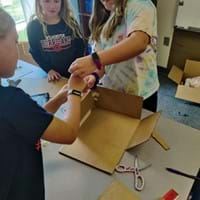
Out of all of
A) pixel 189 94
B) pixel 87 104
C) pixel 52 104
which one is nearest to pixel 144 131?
pixel 87 104

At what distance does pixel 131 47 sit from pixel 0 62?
0.48m

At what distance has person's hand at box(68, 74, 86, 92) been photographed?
0.88m

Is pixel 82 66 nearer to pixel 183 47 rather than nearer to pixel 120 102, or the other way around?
pixel 120 102

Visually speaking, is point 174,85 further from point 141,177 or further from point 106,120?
point 141,177

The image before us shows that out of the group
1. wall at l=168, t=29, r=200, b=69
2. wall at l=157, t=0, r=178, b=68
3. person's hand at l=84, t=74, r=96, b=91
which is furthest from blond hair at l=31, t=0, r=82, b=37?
wall at l=168, t=29, r=200, b=69

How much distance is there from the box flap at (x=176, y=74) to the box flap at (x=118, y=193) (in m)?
1.97

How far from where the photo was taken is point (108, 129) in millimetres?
962

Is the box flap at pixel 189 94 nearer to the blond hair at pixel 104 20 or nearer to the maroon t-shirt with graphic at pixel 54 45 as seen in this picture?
the maroon t-shirt with graphic at pixel 54 45

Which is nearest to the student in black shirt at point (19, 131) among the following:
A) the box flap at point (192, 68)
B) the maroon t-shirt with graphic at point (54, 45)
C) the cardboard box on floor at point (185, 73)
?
the maroon t-shirt with graphic at point (54, 45)

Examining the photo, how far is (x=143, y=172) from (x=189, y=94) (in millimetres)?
1565

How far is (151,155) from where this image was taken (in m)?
0.89

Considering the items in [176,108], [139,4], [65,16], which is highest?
[139,4]

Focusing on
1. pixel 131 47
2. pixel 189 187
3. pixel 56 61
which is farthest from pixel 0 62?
pixel 56 61

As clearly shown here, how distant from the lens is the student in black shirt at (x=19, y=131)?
1.79 feet
